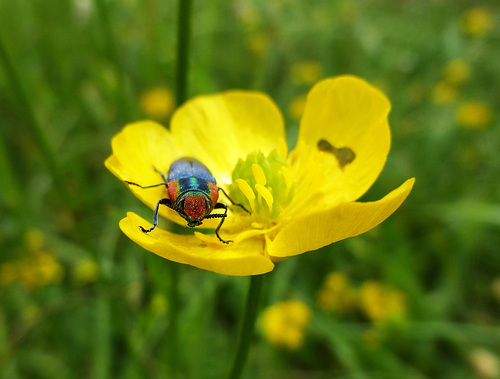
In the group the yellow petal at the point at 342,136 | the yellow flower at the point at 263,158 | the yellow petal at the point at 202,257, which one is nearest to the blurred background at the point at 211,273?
the yellow flower at the point at 263,158

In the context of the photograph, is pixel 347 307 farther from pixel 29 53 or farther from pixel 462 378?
pixel 29 53

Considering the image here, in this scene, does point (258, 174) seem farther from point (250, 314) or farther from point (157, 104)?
point (157, 104)

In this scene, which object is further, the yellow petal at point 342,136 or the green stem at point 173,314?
the green stem at point 173,314

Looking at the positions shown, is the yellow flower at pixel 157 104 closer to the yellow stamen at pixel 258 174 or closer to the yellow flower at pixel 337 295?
the yellow flower at pixel 337 295

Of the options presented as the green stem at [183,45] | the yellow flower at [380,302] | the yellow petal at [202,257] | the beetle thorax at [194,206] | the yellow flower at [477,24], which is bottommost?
the yellow flower at [380,302]

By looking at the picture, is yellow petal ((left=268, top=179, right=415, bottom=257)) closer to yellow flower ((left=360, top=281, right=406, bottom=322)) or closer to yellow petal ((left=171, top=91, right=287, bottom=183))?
yellow petal ((left=171, top=91, right=287, bottom=183))

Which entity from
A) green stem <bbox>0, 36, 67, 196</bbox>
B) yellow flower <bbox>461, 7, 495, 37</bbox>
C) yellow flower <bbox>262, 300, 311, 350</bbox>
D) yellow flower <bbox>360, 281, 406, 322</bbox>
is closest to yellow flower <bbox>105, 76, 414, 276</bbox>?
green stem <bbox>0, 36, 67, 196</bbox>
